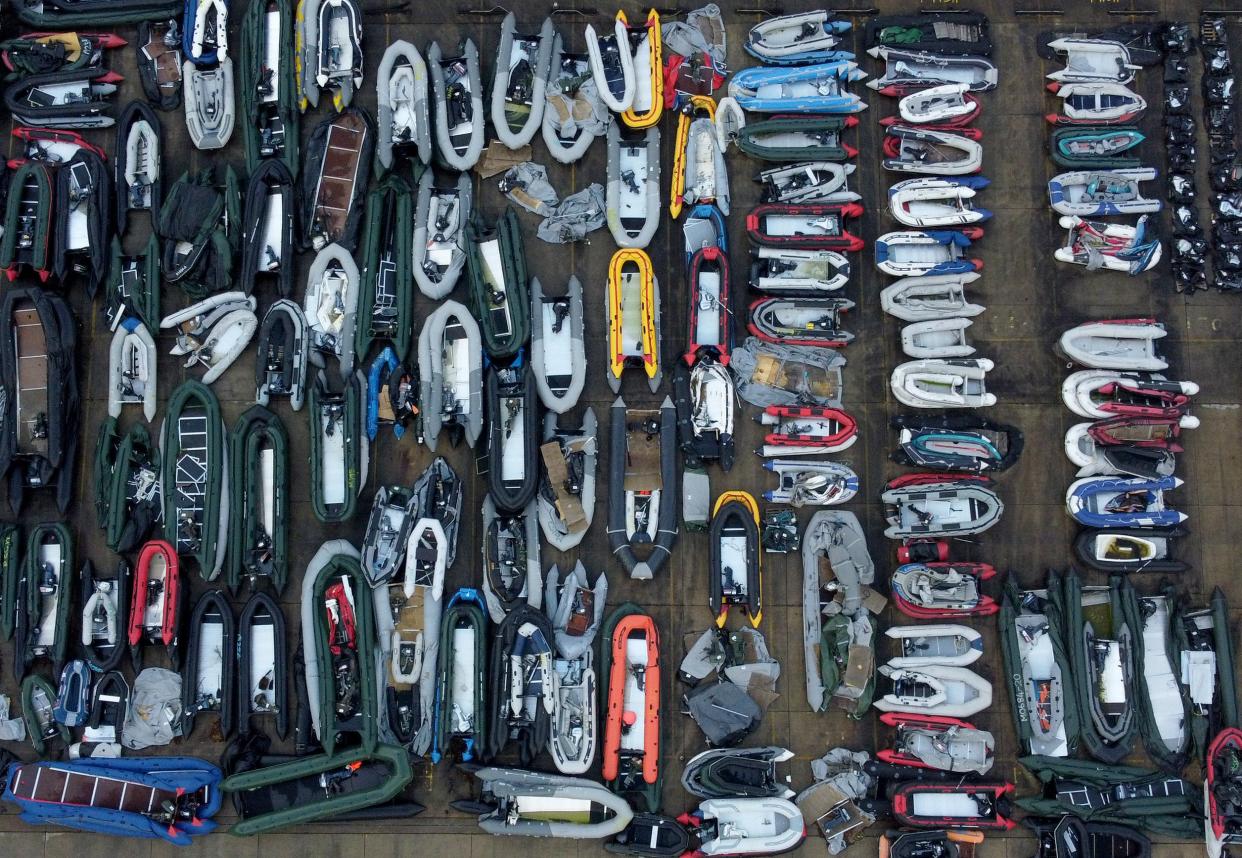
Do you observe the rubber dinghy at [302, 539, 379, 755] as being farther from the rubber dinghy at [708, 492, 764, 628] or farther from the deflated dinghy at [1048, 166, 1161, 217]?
the deflated dinghy at [1048, 166, 1161, 217]

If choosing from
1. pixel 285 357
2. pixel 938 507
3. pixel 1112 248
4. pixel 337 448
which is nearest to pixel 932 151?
pixel 1112 248

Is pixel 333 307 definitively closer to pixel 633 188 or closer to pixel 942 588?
pixel 633 188

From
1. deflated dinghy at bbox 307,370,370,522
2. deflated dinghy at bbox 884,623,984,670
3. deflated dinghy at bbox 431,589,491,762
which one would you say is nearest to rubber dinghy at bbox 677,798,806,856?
deflated dinghy at bbox 884,623,984,670

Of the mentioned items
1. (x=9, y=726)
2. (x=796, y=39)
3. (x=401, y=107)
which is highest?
(x=796, y=39)

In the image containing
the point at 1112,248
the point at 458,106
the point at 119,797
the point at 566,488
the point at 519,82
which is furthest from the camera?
the point at 519,82

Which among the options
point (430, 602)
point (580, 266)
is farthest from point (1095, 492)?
point (430, 602)

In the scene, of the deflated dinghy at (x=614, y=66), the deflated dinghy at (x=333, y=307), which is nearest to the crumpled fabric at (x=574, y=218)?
the deflated dinghy at (x=614, y=66)

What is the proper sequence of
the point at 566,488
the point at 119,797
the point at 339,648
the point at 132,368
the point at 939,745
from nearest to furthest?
the point at 119,797 → the point at 339,648 → the point at 939,745 → the point at 566,488 → the point at 132,368
